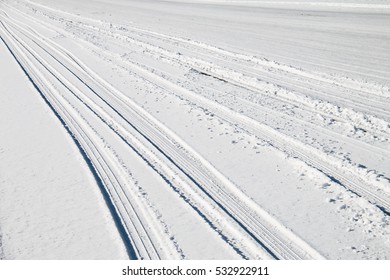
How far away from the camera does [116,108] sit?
845cm

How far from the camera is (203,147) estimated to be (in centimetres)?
663

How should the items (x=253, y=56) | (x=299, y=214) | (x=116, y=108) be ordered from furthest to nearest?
(x=253, y=56)
(x=116, y=108)
(x=299, y=214)

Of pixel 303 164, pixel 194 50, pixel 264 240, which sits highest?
pixel 194 50

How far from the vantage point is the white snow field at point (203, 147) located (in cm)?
470

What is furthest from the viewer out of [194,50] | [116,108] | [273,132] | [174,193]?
[194,50]

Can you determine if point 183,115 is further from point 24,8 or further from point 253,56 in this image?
point 24,8

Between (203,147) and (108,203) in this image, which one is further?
(203,147)

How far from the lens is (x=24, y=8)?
24.0 metres

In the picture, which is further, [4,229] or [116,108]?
[116,108]

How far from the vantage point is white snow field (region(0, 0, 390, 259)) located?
15.4 feet

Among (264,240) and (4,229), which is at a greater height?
(264,240)

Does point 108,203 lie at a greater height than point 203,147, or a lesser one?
lesser
